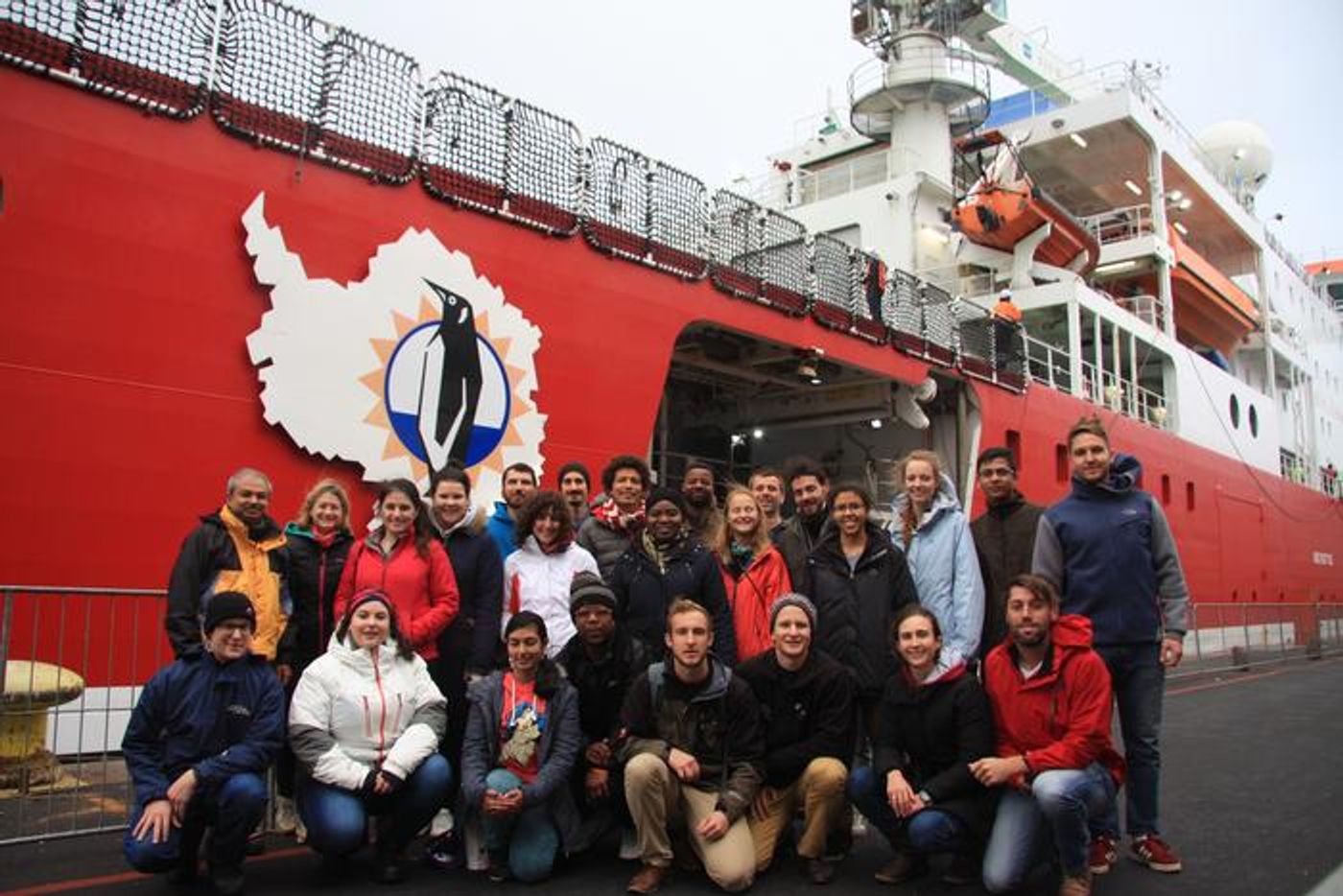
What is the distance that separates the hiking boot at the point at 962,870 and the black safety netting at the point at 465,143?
5525 millimetres

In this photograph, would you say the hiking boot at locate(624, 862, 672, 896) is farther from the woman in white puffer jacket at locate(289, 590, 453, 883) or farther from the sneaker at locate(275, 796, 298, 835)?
the sneaker at locate(275, 796, 298, 835)

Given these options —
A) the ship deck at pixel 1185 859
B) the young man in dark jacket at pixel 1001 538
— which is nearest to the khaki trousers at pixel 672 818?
the ship deck at pixel 1185 859

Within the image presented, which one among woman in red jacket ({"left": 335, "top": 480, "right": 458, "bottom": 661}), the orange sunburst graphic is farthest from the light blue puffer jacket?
the orange sunburst graphic

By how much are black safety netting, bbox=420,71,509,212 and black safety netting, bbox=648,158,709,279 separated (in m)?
1.66

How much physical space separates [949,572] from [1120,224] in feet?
55.1

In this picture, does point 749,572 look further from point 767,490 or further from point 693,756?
point 693,756

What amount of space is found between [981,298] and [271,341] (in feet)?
40.6

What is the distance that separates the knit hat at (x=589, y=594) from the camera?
13.0ft

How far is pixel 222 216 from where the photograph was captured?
5.80 m

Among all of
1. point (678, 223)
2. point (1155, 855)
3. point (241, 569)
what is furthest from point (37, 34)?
point (1155, 855)

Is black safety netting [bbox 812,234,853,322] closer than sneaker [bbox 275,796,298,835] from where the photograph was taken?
No

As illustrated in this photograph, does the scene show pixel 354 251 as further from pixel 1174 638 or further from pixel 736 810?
pixel 1174 638

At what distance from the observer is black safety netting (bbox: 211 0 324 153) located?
5.94m

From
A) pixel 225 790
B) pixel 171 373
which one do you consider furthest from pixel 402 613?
pixel 171 373
